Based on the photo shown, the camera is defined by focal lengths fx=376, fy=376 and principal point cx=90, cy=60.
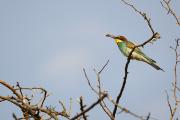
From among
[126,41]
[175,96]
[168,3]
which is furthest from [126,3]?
[126,41]

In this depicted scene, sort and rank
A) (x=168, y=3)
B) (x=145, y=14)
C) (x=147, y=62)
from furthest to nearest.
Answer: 1. (x=147, y=62)
2. (x=168, y=3)
3. (x=145, y=14)

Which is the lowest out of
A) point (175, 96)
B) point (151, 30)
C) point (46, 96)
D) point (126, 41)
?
point (175, 96)

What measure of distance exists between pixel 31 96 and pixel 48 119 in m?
0.44

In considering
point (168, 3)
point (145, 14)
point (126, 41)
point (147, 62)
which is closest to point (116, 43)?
point (126, 41)

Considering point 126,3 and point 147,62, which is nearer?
point 126,3

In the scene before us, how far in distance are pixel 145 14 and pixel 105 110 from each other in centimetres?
148

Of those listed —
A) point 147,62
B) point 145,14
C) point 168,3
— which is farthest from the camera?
point 147,62

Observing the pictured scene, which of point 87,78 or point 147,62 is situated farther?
point 147,62

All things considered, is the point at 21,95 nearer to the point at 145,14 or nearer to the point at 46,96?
the point at 46,96

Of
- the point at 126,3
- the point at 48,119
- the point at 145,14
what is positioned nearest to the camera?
the point at 48,119

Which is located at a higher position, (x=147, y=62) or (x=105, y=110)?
(x=147, y=62)

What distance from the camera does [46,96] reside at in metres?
4.82

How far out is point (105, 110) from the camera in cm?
391

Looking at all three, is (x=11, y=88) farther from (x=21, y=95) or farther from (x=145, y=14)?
(x=145, y=14)
